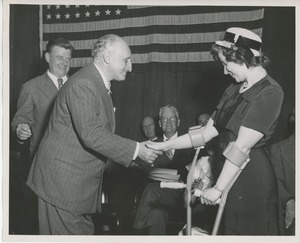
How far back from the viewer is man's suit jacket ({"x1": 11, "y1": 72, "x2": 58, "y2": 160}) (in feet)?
8.04

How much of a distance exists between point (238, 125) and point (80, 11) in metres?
2.41

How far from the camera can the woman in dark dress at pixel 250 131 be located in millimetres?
1477

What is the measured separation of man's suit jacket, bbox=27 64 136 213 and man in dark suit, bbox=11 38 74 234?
0.49 meters

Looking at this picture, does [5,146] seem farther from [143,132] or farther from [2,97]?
[143,132]

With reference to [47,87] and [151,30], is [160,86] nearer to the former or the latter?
[151,30]

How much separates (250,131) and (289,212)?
67 centimetres

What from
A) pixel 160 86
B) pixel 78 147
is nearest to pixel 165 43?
pixel 160 86

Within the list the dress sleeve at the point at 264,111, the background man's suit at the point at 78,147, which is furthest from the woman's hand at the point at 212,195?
the background man's suit at the point at 78,147

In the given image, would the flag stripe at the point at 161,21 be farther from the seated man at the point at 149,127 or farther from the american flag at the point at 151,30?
the seated man at the point at 149,127

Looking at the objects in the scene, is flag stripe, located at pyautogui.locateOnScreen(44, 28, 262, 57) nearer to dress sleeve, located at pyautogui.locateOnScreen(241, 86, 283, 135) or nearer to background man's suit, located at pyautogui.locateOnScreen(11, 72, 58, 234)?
background man's suit, located at pyautogui.locateOnScreen(11, 72, 58, 234)

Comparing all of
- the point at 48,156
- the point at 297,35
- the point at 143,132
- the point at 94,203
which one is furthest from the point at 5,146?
the point at 143,132

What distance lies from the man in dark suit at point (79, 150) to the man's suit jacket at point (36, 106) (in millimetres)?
689

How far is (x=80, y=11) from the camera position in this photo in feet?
11.4

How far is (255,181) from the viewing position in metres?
1.55
